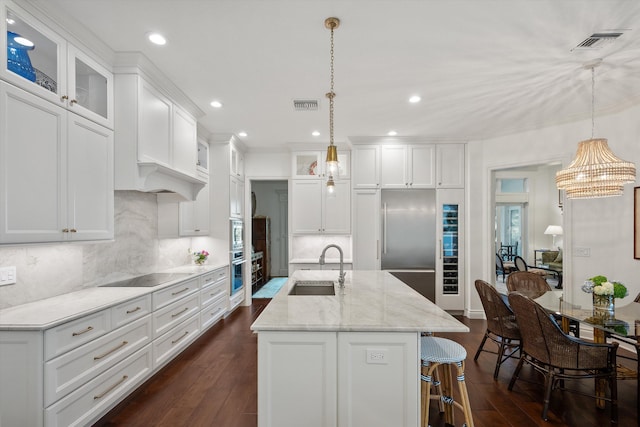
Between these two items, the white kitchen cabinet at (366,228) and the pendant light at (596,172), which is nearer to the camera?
the pendant light at (596,172)

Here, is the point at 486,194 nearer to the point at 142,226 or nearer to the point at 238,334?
the point at 238,334

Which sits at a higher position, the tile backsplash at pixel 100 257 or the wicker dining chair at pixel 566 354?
the tile backsplash at pixel 100 257

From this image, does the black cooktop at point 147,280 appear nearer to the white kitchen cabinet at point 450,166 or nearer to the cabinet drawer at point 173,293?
the cabinet drawer at point 173,293

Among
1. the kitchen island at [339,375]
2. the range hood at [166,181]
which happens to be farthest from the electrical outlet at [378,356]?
the range hood at [166,181]

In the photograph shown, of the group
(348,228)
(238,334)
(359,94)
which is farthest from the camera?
(348,228)

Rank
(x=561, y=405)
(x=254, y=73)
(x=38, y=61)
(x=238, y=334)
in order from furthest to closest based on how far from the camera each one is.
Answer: (x=238, y=334)
(x=254, y=73)
(x=561, y=405)
(x=38, y=61)

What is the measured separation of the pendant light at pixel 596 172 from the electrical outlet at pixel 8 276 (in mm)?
4560

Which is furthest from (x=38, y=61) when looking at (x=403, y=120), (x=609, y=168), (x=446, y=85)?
(x=609, y=168)

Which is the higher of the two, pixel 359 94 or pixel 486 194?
pixel 359 94

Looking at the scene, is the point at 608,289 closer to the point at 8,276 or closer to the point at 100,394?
the point at 100,394

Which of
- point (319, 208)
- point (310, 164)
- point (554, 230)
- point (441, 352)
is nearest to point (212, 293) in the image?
point (319, 208)

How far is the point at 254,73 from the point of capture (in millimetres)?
2816

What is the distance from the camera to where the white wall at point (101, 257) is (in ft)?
6.91

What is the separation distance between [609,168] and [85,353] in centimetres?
433
